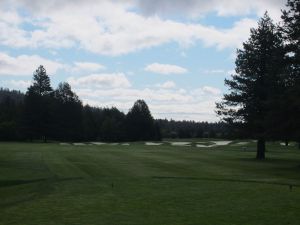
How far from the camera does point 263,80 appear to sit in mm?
43875

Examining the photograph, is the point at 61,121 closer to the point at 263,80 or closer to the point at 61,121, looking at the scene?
the point at 61,121

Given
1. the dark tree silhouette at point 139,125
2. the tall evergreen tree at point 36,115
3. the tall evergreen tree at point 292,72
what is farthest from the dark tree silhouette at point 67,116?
the tall evergreen tree at point 292,72

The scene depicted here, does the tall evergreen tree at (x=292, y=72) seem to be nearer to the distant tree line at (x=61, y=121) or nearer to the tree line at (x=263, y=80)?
the tree line at (x=263, y=80)

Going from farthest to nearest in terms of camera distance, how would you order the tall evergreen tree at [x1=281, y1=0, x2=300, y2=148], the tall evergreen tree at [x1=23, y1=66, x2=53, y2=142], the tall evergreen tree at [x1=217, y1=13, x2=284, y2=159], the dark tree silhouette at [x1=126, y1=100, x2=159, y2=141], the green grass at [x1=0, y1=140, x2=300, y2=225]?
the dark tree silhouette at [x1=126, y1=100, x2=159, y2=141] → the tall evergreen tree at [x1=23, y1=66, x2=53, y2=142] → the tall evergreen tree at [x1=217, y1=13, x2=284, y2=159] → the tall evergreen tree at [x1=281, y1=0, x2=300, y2=148] → the green grass at [x1=0, y1=140, x2=300, y2=225]

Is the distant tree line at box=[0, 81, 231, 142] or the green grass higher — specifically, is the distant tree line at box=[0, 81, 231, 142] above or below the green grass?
above

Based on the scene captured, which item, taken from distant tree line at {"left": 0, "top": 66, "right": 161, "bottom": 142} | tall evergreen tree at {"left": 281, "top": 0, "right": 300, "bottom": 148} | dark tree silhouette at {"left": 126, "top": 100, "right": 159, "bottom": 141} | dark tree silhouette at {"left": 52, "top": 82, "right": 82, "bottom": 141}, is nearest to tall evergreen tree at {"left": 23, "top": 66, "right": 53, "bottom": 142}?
distant tree line at {"left": 0, "top": 66, "right": 161, "bottom": 142}

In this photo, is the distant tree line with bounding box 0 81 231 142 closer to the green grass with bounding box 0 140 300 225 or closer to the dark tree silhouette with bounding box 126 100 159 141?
the dark tree silhouette with bounding box 126 100 159 141

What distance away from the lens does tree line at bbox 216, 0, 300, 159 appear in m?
35.4

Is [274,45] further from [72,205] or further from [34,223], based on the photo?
[34,223]

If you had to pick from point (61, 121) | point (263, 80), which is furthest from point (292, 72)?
point (61, 121)

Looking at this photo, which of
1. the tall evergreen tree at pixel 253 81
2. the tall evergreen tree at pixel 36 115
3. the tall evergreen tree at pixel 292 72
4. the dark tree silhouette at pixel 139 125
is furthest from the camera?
the dark tree silhouette at pixel 139 125

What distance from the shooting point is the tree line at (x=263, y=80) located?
116 feet

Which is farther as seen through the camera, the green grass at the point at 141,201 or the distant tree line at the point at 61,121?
the distant tree line at the point at 61,121

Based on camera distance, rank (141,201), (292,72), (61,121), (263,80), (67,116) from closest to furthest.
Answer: (141,201)
(292,72)
(263,80)
(61,121)
(67,116)
